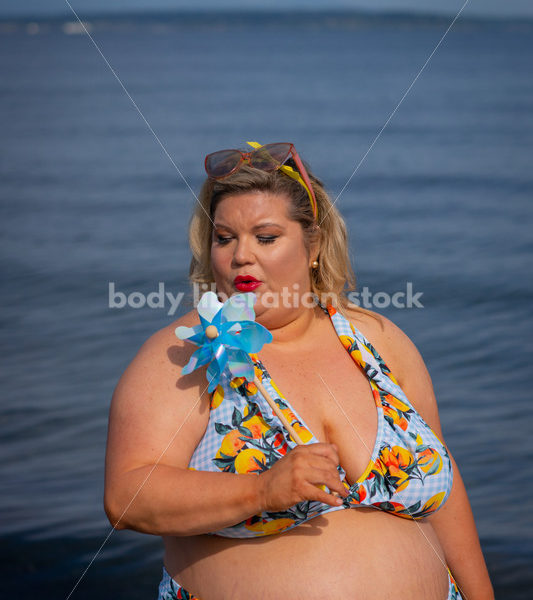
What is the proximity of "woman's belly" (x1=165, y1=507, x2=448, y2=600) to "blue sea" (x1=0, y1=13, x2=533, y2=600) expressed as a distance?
167 centimetres

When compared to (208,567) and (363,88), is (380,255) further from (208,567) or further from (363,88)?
(363,88)

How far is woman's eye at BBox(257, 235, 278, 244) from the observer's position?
2.88 metres

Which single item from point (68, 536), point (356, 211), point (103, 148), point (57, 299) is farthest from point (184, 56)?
point (68, 536)

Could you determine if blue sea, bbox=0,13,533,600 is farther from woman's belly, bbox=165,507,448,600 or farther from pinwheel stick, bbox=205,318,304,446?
pinwheel stick, bbox=205,318,304,446

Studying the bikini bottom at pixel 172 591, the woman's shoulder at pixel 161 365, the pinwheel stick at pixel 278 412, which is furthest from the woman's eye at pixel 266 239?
the bikini bottom at pixel 172 591

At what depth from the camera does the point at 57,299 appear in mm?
8734

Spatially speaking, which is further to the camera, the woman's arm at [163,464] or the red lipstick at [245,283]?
the red lipstick at [245,283]

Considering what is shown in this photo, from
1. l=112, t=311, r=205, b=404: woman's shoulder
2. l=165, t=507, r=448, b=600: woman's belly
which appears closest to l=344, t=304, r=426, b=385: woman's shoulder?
l=165, t=507, r=448, b=600: woman's belly

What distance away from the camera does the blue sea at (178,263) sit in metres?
4.75

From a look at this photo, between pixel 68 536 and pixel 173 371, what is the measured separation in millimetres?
2339

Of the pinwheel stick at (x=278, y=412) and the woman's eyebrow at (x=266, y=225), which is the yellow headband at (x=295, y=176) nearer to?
the woman's eyebrow at (x=266, y=225)

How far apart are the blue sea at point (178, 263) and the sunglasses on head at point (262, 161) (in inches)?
90.6

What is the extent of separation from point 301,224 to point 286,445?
2.83 ft

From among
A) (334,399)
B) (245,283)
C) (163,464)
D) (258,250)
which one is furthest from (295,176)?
(163,464)
